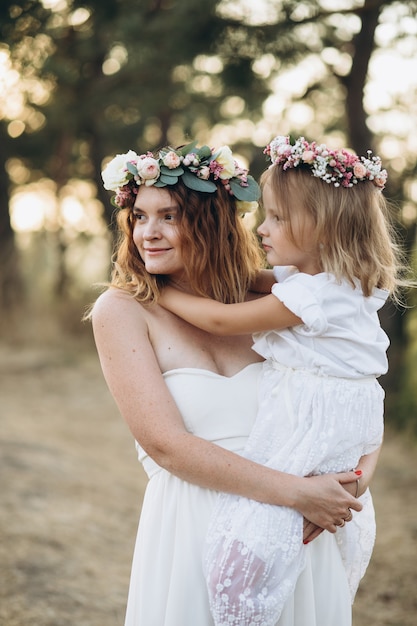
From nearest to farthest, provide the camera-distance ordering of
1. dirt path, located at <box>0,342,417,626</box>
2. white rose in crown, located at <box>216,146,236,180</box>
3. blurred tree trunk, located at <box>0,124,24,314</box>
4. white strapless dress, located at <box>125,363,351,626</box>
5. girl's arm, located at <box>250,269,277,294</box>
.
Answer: white strapless dress, located at <box>125,363,351,626</box>
white rose in crown, located at <box>216,146,236,180</box>
girl's arm, located at <box>250,269,277,294</box>
dirt path, located at <box>0,342,417,626</box>
blurred tree trunk, located at <box>0,124,24,314</box>

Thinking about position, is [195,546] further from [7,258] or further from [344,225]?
[7,258]

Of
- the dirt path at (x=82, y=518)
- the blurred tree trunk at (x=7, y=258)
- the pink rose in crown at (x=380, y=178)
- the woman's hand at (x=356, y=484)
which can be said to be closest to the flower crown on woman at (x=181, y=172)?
the pink rose in crown at (x=380, y=178)

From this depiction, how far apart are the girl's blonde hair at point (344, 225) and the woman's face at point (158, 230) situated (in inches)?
12.3

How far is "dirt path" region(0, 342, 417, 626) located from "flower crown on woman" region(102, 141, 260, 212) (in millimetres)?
2556

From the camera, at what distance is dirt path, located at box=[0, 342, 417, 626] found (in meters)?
4.21

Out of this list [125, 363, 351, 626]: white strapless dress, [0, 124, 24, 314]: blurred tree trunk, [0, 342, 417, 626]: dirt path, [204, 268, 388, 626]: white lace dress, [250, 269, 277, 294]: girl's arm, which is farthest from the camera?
[0, 124, 24, 314]: blurred tree trunk

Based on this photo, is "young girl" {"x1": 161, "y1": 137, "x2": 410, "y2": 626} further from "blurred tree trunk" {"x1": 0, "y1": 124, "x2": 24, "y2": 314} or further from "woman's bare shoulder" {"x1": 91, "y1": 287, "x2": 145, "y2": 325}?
"blurred tree trunk" {"x1": 0, "y1": 124, "x2": 24, "y2": 314}

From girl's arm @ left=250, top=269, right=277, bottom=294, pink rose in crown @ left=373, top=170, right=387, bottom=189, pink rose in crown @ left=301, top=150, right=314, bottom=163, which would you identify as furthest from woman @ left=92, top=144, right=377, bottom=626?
pink rose in crown @ left=373, top=170, right=387, bottom=189

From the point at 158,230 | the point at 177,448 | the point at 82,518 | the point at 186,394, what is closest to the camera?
the point at 177,448

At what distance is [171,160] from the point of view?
7.39 ft

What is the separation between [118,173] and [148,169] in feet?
0.44

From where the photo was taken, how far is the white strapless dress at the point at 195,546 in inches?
83.0

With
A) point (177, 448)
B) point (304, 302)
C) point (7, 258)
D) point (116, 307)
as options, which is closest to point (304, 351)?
point (304, 302)

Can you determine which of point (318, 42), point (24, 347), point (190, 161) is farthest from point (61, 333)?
point (190, 161)
